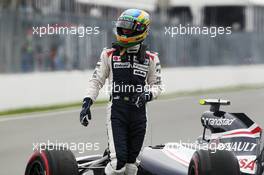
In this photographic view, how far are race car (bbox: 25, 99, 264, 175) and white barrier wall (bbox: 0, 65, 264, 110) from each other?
30.9 ft

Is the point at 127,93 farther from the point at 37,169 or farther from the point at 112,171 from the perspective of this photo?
the point at 37,169

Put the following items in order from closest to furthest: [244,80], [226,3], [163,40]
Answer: [163,40] < [244,80] < [226,3]

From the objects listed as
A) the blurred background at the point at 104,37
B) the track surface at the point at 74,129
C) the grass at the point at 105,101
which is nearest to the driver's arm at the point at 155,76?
the track surface at the point at 74,129

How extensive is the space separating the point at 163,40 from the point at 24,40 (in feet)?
20.2

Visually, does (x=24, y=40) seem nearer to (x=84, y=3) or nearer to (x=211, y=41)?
(x=84, y=3)

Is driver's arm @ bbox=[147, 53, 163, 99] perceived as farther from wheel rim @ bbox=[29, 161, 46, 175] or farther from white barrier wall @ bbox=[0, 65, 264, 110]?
white barrier wall @ bbox=[0, 65, 264, 110]

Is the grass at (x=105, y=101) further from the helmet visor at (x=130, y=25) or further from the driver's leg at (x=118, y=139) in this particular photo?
the helmet visor at (x=130, y=25)

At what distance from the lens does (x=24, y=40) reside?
55.0 feet

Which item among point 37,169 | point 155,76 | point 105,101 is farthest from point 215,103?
point 105,101

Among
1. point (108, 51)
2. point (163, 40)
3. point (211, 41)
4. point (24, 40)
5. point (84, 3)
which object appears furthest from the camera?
point (211, 41)

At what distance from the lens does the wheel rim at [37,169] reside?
6.49m

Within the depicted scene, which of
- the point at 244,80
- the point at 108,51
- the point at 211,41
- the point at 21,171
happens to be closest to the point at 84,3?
the point at 211,41

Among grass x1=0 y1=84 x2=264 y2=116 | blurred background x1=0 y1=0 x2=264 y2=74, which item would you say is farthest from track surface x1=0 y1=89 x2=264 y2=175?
blurred background x1=0 y1=0 x2=264 y2=74

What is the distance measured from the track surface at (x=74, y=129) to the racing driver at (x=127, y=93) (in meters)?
3.08
